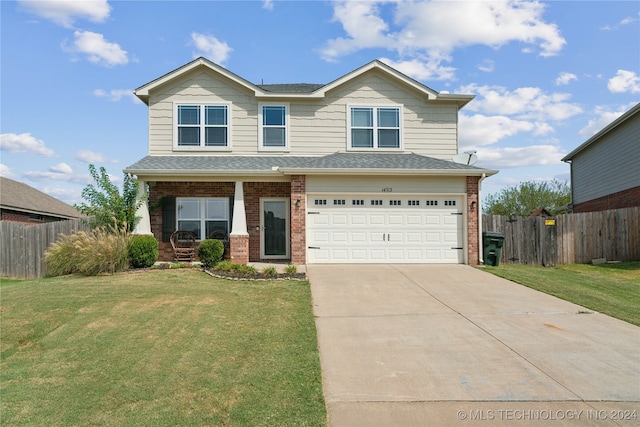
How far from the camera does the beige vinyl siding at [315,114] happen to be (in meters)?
15.2

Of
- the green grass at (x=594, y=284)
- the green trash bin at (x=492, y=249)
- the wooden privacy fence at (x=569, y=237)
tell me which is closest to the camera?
the green grass at (x=594, y=284)

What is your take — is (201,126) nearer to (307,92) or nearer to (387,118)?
(307,92)

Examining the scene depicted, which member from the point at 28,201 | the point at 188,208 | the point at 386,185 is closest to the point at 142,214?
the point at 188,208

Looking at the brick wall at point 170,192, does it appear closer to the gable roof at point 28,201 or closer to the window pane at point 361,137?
the window pane at point 361,137

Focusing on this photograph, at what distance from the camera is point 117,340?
6488 mm

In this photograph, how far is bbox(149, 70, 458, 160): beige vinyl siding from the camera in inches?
600

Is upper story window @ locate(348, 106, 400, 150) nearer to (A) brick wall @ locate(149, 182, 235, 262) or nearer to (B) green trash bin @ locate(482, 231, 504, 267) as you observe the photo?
(B) green trash bin @ locate(482, 231, 504, 267)

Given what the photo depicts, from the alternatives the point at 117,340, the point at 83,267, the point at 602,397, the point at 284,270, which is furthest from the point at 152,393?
the point at 83,267

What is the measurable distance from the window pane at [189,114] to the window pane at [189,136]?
0.82 ft

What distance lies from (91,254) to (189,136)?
217 inches

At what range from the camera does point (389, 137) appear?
Result: 51.4 feet

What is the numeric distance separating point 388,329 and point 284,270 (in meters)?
5.31

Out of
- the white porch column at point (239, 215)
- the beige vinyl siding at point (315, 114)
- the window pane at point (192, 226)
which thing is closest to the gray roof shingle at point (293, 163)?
the beige vinyl siding at point (315, 114)

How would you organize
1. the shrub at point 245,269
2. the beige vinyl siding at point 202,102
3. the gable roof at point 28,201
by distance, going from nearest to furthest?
1. the shrub at point 245,269
2. the beige vinyl siding at point 202,102
3. the gable roof at point 28,201
